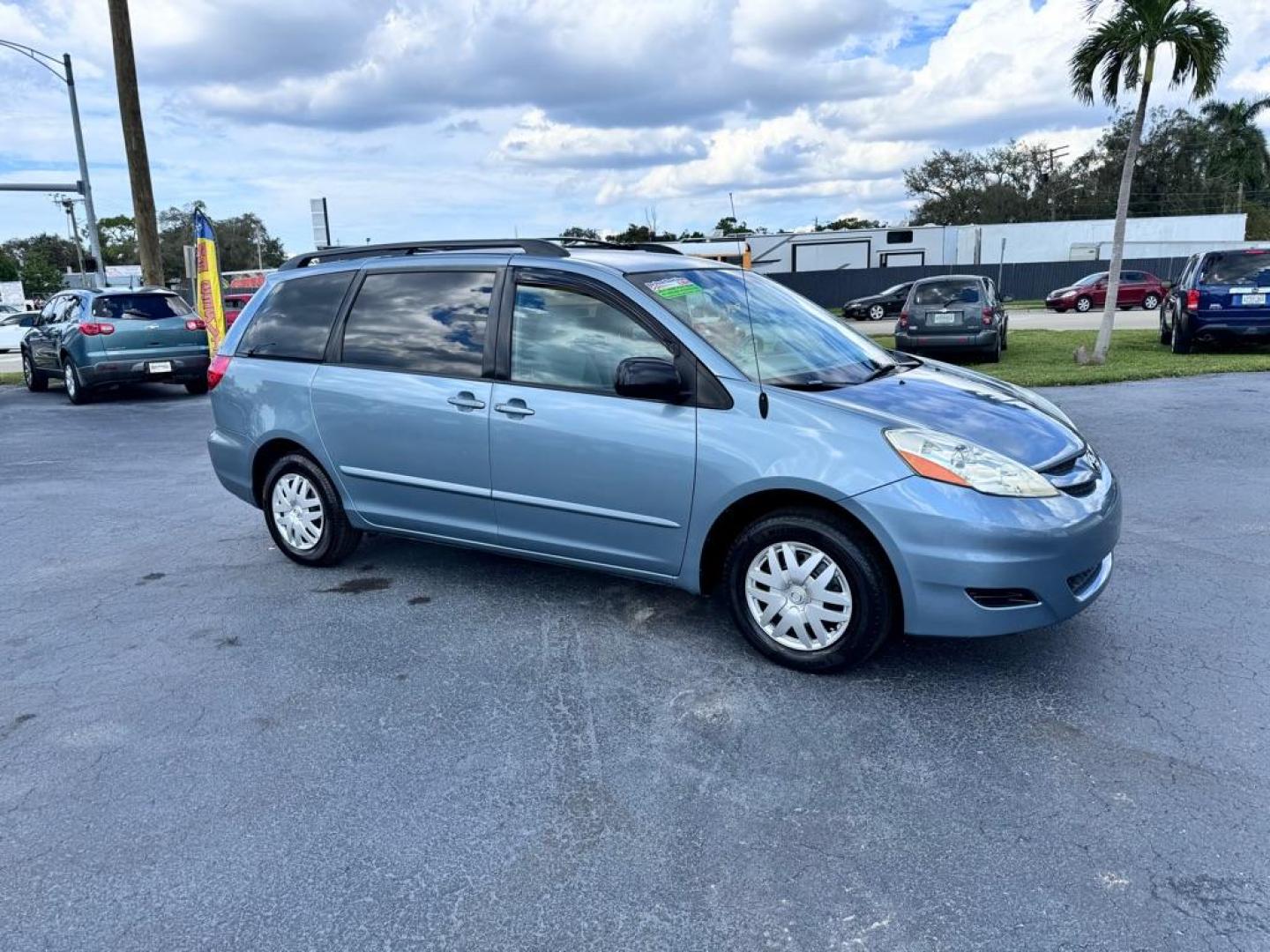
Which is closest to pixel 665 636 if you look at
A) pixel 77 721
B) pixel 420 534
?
pixel 420 534

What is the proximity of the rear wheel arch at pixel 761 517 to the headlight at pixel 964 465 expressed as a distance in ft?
1.08

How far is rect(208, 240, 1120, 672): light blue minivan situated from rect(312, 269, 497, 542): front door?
0.01m

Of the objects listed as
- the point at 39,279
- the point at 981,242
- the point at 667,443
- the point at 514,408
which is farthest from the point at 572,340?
the point at 39,279

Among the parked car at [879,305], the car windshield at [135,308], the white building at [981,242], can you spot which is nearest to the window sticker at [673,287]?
the car windshield at [135,308]

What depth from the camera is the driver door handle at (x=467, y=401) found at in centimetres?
440

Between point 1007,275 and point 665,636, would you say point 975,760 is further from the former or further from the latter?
point 1007,275

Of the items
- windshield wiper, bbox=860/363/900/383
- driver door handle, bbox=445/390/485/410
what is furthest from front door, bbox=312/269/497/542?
windshield wiper, bbox=860/363/900/383

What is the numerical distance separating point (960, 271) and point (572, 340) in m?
35.8

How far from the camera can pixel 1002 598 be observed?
3441mm

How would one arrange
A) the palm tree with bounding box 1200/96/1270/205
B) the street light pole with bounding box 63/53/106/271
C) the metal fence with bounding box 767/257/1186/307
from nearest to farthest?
1. the street light pole with bounding box 63/53/106/271
2. the metal fence with bounding box 767/257/1186/307
3. the palm tree with bounding box 1200/96/1270/205

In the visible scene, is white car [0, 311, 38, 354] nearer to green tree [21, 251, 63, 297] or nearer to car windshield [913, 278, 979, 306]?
car windshield [913, 278, 979, 306]

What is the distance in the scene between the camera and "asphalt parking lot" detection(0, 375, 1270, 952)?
8.02ft

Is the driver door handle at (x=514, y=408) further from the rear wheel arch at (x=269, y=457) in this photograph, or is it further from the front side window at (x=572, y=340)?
the rear wheel arch at (x=269, y=457)

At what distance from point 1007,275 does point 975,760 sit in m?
39.2
